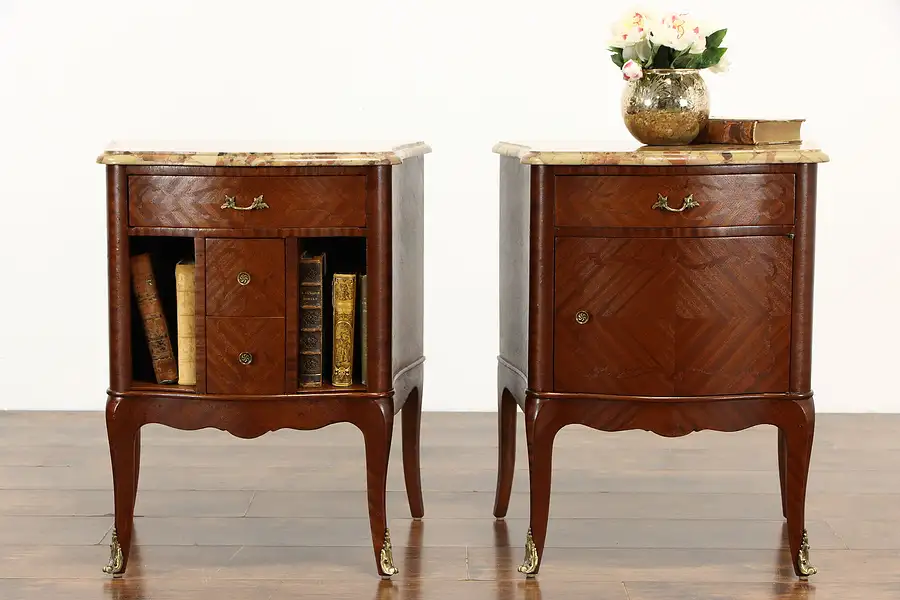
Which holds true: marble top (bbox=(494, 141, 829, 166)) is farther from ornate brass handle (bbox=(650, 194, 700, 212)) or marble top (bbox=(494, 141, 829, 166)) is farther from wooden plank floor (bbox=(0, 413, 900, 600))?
wooden plank floor (bbox=(0, 413, 900, 600))

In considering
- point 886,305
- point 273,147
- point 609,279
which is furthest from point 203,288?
point 886,305

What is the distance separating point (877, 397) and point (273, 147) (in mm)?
2329

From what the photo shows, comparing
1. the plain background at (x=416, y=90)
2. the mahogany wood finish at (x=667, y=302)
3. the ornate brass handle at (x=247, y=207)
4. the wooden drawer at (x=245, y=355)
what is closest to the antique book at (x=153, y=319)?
the wooden drawer at (x=245, y=355)

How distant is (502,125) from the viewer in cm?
376

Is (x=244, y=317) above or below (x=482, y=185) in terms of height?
below

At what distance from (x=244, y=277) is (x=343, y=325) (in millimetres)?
216

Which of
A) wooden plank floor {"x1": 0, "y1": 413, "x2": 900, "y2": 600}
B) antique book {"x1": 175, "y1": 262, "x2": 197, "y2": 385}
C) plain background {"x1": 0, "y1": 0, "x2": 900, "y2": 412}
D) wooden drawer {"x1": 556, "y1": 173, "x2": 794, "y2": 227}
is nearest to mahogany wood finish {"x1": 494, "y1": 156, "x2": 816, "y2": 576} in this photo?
wooden drawer {"x1": 556, "y1": 173, "x2": 794, "y2": 227}

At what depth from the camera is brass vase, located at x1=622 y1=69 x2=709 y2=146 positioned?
2455 millimetres

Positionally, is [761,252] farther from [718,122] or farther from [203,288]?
[203,288]

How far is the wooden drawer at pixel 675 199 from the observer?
2256 mm

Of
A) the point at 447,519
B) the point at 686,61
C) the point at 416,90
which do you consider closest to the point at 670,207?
the point at 686,61

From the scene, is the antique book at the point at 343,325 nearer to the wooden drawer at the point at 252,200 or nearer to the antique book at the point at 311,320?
the antique book at the point at 311,320

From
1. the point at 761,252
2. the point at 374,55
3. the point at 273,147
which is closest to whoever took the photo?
the point at 761,252

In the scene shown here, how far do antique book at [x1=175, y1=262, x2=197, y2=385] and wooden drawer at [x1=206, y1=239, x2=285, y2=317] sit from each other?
0.20 ft
